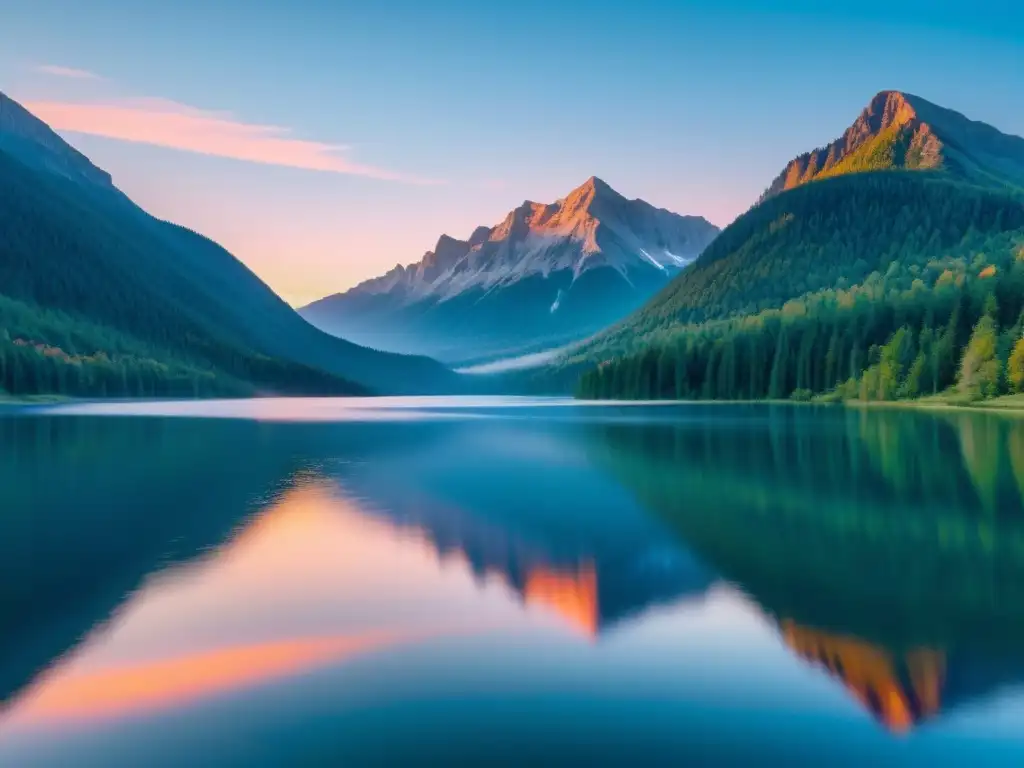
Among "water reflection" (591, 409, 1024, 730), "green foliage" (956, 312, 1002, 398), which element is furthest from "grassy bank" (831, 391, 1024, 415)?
"water reflection" (591, 409, 1024, 730)

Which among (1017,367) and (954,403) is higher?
(1017,367)

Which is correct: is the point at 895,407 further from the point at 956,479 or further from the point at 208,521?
the point at 208,521

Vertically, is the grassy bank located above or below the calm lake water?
above

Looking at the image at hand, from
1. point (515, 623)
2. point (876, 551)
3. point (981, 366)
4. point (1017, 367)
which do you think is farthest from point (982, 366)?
point (515, 623)

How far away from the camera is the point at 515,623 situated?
21.4 m

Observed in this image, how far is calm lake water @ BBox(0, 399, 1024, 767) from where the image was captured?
14.8 meters

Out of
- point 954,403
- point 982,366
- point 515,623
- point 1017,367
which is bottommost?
point 515,623

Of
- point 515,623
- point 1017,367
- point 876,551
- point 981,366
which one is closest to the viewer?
point 515,623

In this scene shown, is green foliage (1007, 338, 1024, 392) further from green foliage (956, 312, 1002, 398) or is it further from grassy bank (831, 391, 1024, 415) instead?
green foliage (956, 312, 1002, 398)

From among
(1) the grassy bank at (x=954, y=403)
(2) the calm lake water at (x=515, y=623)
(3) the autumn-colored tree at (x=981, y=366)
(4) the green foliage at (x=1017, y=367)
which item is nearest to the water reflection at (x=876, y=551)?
(2) the calm lake water at (x=515, y=623)

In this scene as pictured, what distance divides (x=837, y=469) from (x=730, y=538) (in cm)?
2421

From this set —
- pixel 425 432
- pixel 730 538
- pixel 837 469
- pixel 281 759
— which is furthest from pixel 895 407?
pixel 281 759

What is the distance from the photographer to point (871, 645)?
63.0 feet

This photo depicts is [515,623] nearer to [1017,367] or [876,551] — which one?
[876,551]
